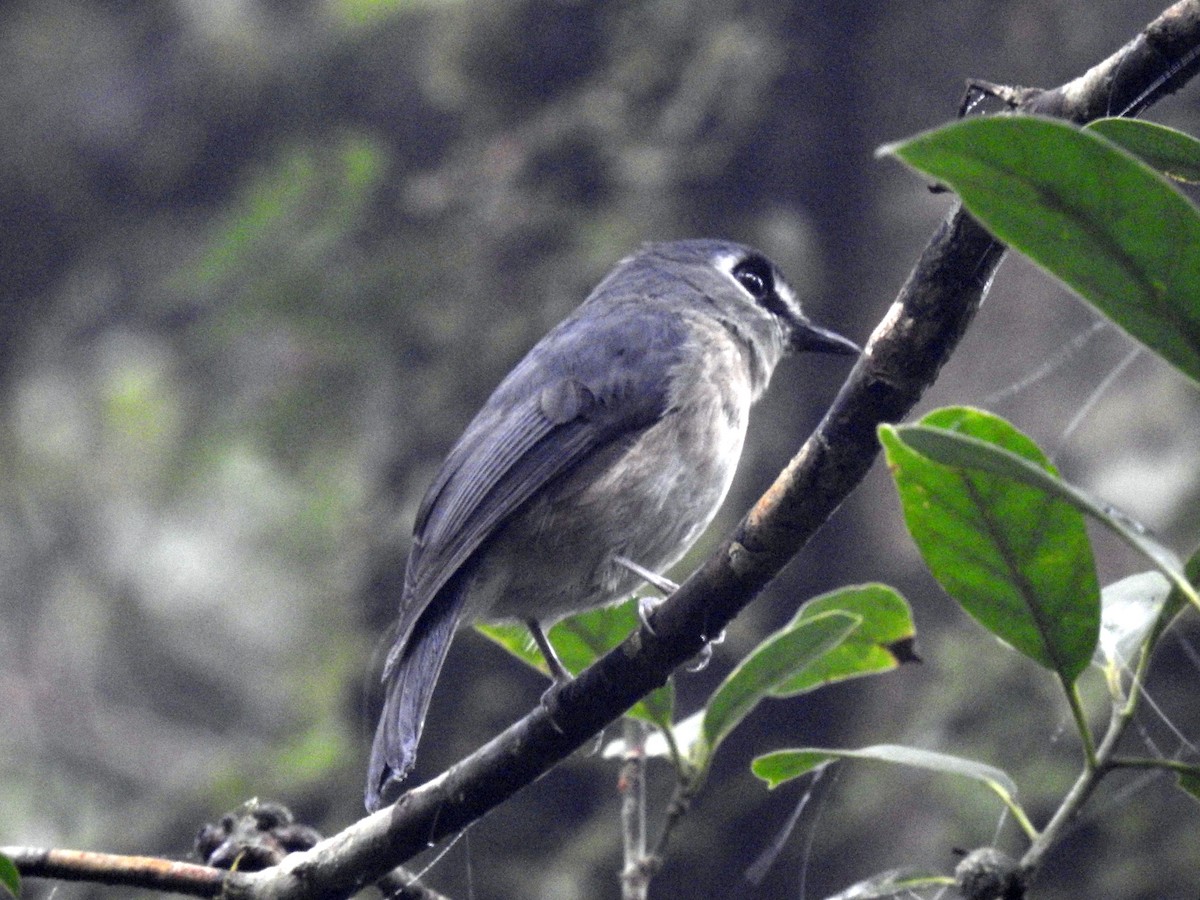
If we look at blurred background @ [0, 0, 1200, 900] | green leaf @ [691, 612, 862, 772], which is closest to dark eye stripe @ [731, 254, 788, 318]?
blurred background @ [0, 0, 1200, 900]

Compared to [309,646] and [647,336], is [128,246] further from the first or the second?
[647,336]

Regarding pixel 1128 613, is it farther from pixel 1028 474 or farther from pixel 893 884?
pixel 1028 474

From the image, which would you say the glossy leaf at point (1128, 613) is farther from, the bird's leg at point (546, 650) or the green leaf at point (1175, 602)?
the bird's leg at point (546, 650)

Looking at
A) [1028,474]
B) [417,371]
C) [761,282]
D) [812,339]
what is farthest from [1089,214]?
[417,371]

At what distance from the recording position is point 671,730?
6.08ft

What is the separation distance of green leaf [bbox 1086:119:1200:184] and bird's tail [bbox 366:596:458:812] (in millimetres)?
1384

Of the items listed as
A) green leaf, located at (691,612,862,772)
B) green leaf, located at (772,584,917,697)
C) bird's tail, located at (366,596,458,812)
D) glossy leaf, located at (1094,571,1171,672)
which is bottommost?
glossy leaf, located at (1094,571,1171,672)

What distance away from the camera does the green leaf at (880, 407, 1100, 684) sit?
1360 millimetres

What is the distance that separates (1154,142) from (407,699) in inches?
65.1

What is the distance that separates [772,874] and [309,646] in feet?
7.94

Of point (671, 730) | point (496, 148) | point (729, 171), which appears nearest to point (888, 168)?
point (729, 171)

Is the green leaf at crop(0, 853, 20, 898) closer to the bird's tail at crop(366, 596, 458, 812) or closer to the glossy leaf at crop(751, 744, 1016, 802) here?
the bird's tail at crop(366, 596, 458, 812)

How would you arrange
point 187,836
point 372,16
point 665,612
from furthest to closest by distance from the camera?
point 372,16
point 187,836
point 665,612

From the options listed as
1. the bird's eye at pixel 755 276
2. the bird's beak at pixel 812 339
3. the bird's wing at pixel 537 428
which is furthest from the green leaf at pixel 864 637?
the bird's eye at pixel 755 276
